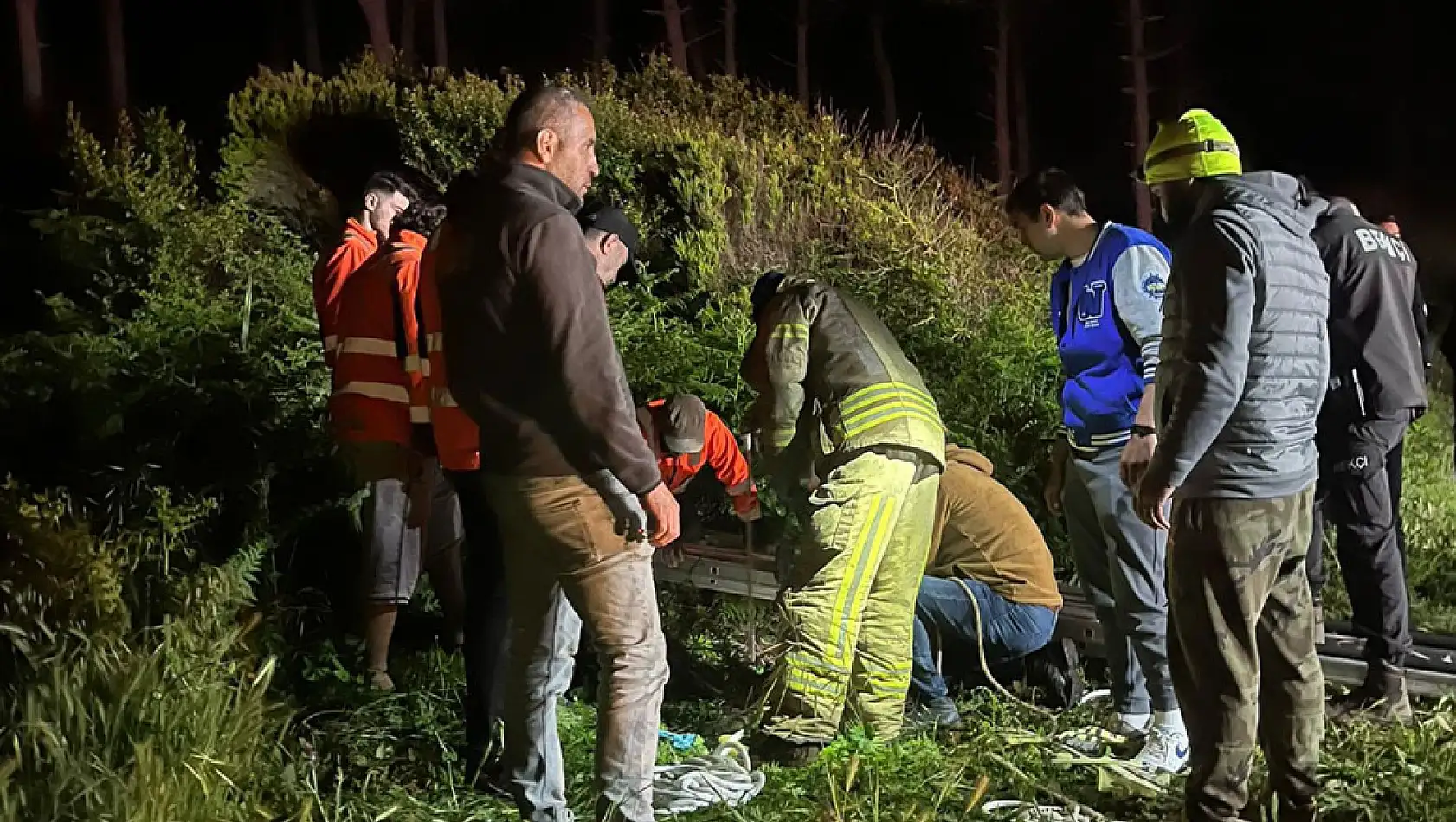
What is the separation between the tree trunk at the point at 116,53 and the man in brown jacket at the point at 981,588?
415 centimetres

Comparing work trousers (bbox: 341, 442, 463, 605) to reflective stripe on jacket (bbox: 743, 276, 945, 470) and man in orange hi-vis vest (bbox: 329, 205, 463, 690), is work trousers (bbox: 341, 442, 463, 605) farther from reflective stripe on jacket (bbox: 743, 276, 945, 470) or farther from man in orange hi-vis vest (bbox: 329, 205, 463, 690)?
reflective stripe on jacket (bbox: 743, 276, 945, 470)

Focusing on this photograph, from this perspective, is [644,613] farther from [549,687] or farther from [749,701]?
[749,701]

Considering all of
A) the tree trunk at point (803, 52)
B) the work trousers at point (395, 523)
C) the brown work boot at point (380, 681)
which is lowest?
the brown work boot at point (380, 681)

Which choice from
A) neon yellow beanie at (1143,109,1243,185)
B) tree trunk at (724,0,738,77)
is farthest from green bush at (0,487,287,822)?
tree trunk at (724,0,738,77)

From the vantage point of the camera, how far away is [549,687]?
8.47 feet

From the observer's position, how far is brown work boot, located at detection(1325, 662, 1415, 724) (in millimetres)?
3320

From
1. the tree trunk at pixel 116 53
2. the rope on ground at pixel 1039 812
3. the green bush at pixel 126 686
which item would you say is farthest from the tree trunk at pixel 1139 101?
the tree trunk at pixel 116 53

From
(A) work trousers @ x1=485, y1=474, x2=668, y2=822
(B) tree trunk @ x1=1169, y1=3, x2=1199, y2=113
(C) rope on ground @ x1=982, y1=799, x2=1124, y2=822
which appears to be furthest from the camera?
(B) tree trunk @ x1=1169, y1=3, x2=1199, y2=113

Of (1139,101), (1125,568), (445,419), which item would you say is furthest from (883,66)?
(445,419)

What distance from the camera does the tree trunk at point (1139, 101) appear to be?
5.03m

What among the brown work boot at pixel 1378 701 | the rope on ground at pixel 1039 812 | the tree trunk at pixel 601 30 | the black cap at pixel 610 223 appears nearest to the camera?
the rope on ground at pixel 1039 812

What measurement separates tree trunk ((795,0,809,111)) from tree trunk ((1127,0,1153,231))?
5.22 feet

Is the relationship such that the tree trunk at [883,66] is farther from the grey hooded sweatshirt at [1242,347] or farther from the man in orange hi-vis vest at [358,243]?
the grey hooded sweatshirt at [1242,347]

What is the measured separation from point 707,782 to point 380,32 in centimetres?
403
